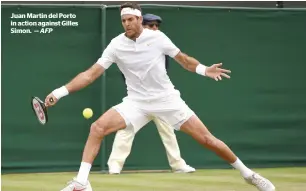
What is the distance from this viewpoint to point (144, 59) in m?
8.45

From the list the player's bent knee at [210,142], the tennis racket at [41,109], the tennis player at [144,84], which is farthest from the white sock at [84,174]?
the player's bent knee at [210,142]

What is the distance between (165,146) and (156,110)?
3278 mm

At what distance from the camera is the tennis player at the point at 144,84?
839 cm

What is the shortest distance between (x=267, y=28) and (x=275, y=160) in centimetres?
183

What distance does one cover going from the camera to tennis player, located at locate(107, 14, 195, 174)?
11.6 m

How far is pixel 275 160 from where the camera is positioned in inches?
500

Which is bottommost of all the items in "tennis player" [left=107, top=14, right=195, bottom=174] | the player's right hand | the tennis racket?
"tennis player" [left=107, top=14, right=195, bottom=174]

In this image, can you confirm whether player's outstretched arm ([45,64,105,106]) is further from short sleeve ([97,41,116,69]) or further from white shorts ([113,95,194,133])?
white shorts ([113,95,194,133])

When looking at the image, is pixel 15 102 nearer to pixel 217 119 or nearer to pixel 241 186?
pixel 217 119

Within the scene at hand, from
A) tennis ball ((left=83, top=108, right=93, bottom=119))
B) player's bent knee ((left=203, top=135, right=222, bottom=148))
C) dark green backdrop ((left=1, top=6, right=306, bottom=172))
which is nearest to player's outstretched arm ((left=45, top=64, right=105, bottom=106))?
player's bent knee ((left=203, top=135, right=222, bottom=148))

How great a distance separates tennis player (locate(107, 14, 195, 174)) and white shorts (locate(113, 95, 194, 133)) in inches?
112

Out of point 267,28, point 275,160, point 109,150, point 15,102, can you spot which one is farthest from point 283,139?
point 15,102

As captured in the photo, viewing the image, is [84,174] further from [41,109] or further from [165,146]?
[165,146]

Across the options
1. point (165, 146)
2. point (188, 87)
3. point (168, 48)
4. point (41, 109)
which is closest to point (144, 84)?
point (168, 48)
